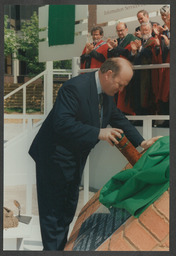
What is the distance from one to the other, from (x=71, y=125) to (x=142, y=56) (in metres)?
0.81

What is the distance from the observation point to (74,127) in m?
2.50

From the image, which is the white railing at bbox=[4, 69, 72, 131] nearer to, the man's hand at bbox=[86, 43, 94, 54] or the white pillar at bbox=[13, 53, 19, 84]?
the white pillar at bbox=[13, 53, 19, 84]

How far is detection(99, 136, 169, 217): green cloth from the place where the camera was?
7.16 feet

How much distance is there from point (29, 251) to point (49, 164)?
0.70 metres

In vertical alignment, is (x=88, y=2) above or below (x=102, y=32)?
above

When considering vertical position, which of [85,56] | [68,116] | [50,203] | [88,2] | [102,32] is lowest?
[50,203]

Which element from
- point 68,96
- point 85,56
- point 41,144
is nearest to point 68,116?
point 68,96

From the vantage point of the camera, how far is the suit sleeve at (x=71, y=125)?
250 centimetres

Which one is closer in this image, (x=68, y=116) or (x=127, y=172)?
(x=127, y=172)

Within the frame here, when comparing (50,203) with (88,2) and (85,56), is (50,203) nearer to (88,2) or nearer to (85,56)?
(85,56)

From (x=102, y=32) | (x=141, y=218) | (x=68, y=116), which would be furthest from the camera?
(x=102, y=32)

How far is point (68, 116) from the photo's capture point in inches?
98.9

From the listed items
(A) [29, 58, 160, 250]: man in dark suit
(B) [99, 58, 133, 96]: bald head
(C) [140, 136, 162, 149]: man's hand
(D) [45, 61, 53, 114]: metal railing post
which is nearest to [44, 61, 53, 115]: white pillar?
(D) [45, 61, 53, 114]: metal railing post

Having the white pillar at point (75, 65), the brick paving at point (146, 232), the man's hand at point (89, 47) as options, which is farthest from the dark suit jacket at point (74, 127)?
the brick paving at point (146, 232)
